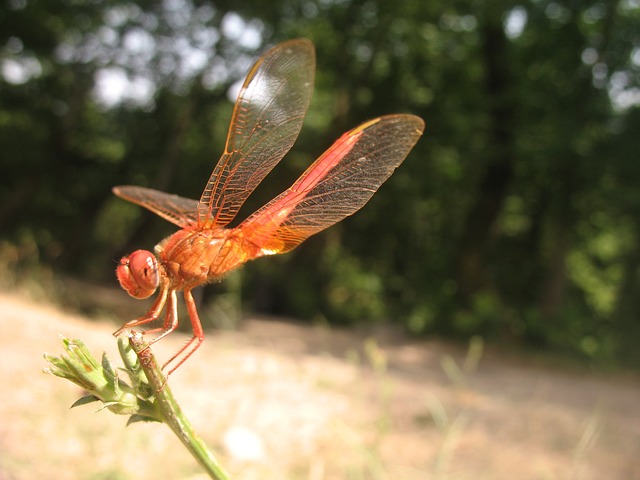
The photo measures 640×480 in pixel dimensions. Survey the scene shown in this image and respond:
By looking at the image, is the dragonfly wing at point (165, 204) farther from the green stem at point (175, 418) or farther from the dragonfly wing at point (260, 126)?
the green stem at point (175, 418)

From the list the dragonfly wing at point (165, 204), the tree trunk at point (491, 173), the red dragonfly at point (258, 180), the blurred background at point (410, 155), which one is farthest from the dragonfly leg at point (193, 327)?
the tree trunk at point (491, 173)

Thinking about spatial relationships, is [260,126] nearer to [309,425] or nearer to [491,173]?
[309,425]

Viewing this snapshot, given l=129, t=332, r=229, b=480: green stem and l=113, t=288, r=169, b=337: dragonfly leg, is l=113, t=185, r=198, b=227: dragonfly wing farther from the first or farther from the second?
l=129, t=332, r=229, b=480: green stem

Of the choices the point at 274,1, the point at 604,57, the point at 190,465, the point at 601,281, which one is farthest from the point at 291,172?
the point at 601,281

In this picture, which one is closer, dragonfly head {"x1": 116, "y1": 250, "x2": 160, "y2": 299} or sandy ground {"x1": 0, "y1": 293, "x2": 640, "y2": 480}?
dragonfly head {"x1": 116, "y1": 250, "x2": 160, "y2": 299}

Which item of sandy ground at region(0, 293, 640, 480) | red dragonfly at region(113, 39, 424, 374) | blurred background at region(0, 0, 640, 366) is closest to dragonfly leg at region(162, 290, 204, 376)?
red dragonfly at region(113, 39, 424, 374)

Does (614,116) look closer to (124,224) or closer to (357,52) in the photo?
(357,52)
